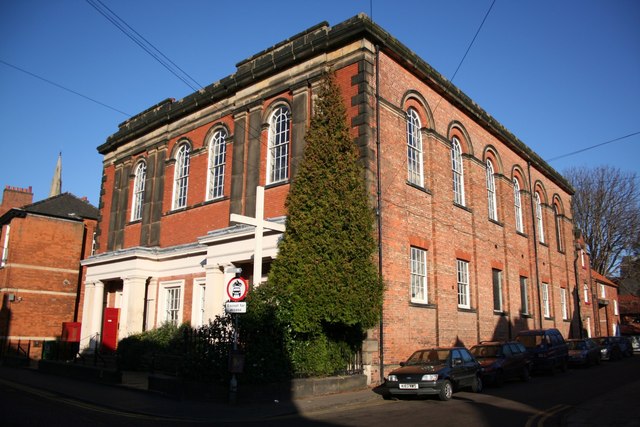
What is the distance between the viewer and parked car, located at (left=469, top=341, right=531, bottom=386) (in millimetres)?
15984

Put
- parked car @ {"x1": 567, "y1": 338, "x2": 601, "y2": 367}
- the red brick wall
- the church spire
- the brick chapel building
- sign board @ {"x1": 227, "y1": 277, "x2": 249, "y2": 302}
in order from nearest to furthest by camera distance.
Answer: sign board @ {"x1": 227, "y1": 277, "x2": 249, "y2": 302} → the brick chapel building → parked car @ {"x1": 567, "y1": 338, "x2": 601, "y2": 367} → the red brick wall → the church spire

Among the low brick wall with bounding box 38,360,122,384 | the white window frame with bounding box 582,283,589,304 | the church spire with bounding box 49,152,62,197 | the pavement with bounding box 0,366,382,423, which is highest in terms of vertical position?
the church spire with bounding box 49,152,62,197

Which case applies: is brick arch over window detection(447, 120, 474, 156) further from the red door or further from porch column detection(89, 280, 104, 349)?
porch column detection(89, 280, 104, 349)

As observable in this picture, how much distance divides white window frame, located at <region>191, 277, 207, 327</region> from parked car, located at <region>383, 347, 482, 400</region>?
29.9 ft

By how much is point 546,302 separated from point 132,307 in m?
22.3

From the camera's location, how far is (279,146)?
749 inches

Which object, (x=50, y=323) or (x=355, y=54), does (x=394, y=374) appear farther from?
(x=50, y=323)

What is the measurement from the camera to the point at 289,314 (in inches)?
532

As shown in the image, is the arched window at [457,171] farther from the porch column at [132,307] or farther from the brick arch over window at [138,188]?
the brick arch over window at [138,188]

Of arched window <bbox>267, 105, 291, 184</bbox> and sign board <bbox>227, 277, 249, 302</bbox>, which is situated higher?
arched window <bbox>267, 105, 291, 184</bbox>

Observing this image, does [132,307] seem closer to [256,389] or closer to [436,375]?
[256,389]

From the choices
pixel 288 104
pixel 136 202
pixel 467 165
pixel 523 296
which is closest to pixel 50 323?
pixel 136 202

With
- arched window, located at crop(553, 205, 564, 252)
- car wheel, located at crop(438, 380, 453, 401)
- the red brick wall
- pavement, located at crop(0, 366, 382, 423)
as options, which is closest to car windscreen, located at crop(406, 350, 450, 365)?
car wheel, located at crop(438, 380, 453, 401)

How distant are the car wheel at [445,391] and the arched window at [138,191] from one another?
17.0 m
